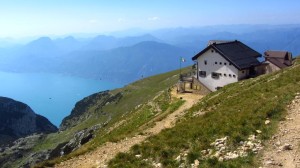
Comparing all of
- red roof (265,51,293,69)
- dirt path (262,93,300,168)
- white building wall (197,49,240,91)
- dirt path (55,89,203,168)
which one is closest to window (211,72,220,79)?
white building wall (197,49,240,91)

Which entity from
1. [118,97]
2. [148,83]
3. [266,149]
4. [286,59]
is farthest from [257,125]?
[148,83]

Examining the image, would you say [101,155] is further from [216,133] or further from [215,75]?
[215,75]

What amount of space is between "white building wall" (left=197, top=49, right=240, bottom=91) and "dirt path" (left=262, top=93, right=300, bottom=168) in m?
39.7

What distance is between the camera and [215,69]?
6350 cm

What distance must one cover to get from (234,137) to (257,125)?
2402 mm

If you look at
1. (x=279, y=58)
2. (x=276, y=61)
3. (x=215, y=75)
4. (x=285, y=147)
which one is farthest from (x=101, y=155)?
(x=279, y=58)

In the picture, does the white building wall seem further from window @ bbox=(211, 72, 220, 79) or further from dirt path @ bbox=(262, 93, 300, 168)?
dirt path @ bbox=(262, 93, 300, 168)

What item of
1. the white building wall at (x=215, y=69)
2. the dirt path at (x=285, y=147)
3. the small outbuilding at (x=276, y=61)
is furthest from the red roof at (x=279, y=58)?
the dirt path at (x=285, y=147)

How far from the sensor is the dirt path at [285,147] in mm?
15898

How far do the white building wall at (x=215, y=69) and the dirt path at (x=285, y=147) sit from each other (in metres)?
39.7

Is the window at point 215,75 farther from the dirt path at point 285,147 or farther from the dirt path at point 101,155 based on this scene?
the dirt path at point 285,147

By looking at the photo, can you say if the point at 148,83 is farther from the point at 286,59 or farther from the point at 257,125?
the point at 257,125

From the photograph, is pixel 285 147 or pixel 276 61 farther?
pixel 276 61

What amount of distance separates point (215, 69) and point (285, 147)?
4695cm
